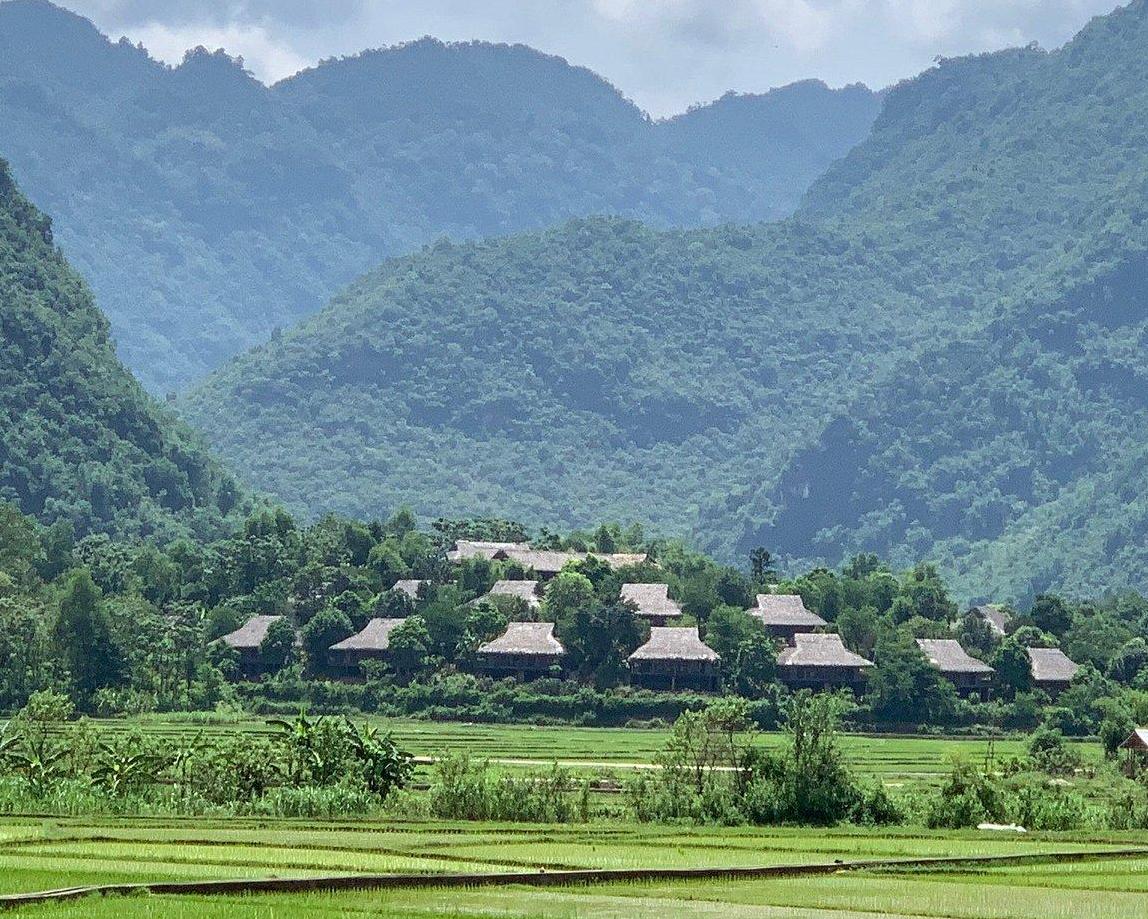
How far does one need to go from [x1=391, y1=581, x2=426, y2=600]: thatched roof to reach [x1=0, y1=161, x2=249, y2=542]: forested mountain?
1526 inches

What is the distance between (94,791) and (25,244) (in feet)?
398

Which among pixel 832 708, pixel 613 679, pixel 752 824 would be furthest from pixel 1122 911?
pixel 613 679

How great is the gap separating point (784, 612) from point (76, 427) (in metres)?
63.3

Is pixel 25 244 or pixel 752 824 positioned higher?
pixel 25 244

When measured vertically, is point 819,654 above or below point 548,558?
below

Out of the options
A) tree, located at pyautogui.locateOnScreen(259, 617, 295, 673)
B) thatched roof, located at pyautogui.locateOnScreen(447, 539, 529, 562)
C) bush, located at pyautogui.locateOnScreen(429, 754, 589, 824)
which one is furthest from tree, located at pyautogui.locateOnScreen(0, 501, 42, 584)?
bush, located at pyautogui.locateOnScreen(429, 754, 589, 824)

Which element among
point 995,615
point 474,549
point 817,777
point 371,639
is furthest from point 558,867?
point 995,615

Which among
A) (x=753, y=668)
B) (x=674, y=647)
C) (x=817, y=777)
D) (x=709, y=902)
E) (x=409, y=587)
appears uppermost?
(x=409, y=587)

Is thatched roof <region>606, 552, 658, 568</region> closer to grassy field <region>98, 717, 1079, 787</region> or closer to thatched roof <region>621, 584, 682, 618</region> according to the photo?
thatched roof <region>621, 584, 682, 618</region>

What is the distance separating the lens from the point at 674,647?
97125 millimetres

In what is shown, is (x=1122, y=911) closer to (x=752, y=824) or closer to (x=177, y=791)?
(x=752, y=824)

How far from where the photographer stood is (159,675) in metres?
92.9

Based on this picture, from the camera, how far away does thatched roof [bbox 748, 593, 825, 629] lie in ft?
344

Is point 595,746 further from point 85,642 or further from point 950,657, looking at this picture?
point 950,657
